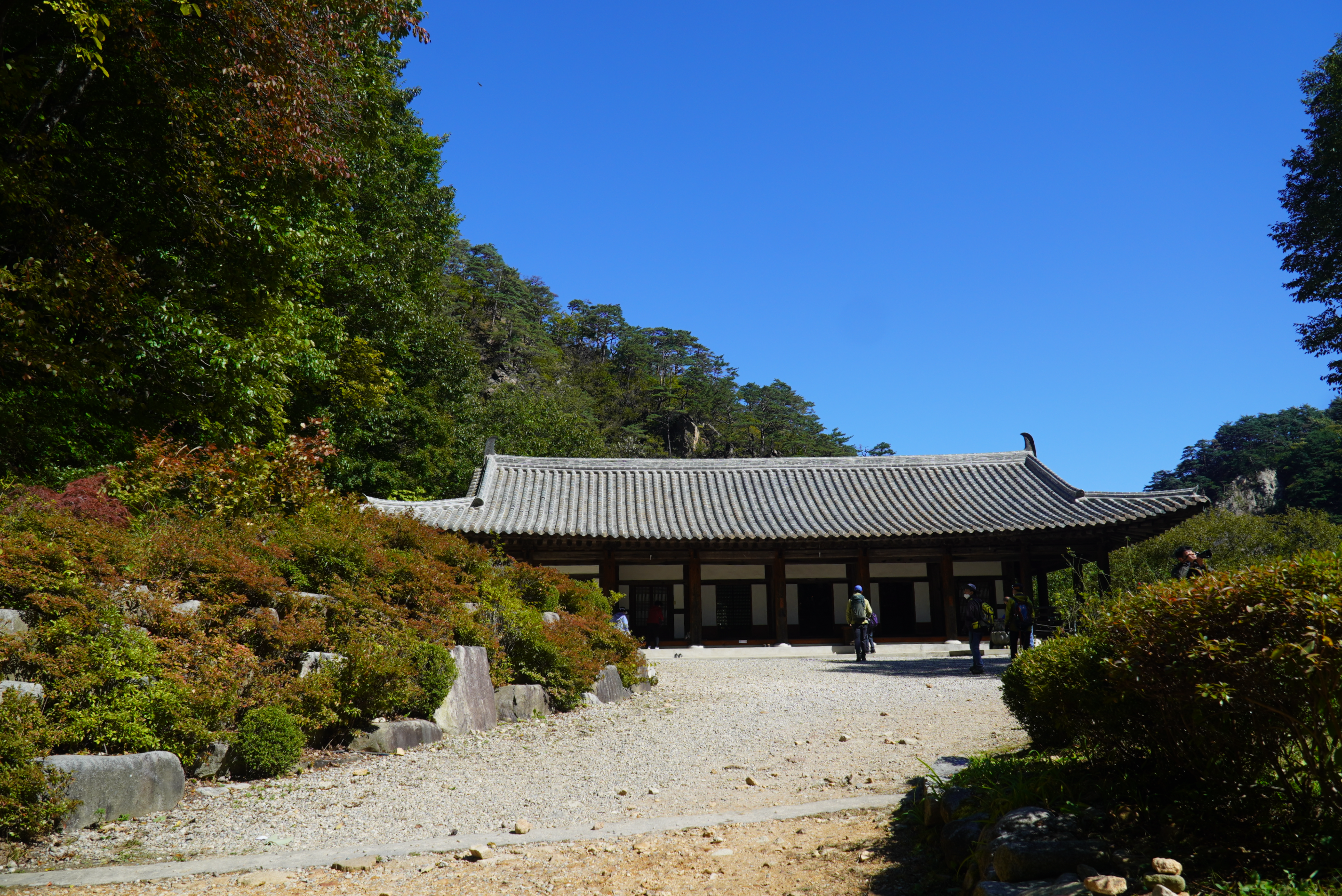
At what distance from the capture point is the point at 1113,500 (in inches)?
783

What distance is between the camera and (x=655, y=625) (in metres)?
20.9

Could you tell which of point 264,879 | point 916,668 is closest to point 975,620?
point 916,668

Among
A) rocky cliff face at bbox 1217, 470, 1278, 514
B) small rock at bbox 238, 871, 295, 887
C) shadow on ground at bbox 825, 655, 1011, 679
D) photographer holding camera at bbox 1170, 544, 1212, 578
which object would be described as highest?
rocky cliff face at bbox 1217, 470, 1278, 514

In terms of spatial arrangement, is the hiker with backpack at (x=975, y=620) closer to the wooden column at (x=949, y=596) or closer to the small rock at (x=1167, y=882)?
the wooden column at (x=949, y=596)

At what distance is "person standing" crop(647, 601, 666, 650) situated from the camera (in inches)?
813

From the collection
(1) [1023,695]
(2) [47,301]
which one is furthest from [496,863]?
(2) [47,301]

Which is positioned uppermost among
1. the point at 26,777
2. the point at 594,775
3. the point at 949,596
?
the point at 949,596

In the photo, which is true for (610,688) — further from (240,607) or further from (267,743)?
(267,743)

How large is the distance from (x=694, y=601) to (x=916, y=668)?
7.02 metres

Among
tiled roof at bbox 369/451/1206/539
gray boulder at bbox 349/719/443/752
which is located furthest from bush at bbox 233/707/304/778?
tiled roof at bbox 369/451/1206/539

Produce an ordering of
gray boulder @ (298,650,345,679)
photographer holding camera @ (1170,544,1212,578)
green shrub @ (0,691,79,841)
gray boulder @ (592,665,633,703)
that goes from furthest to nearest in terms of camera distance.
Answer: gray boulder @ (592,665,633,703) < gray boulder @ (298,650,345,679) < photographer holding camera @ (1170,544,1212,578) < green shrub @ (0,691,79,841)

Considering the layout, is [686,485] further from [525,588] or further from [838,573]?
[525,588]

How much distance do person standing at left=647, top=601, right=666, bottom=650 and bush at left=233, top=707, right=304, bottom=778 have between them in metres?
14.4

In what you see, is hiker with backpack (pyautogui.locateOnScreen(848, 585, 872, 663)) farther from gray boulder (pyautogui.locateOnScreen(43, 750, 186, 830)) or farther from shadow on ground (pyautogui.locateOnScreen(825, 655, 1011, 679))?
gray boulder (pyautogui.locateOnScreen(43, 750, 186, 830))
